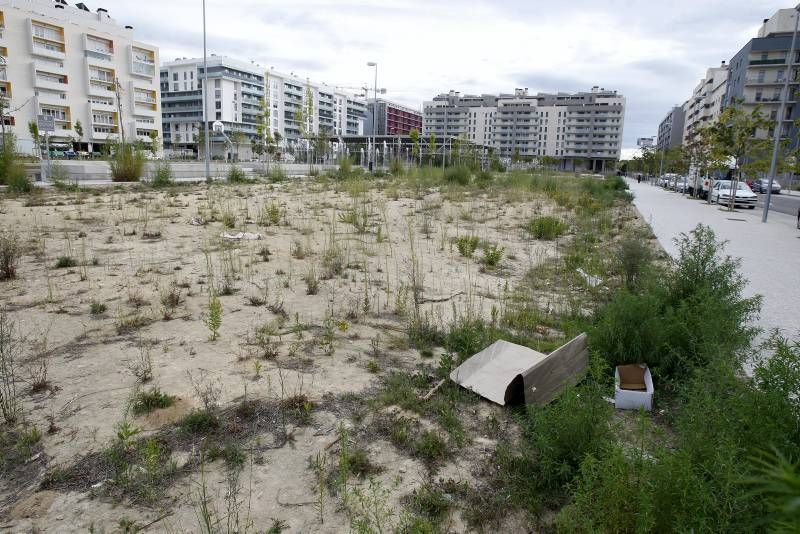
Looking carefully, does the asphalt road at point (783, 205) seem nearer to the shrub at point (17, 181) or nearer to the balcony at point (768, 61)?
the shrub at point (17, 181)

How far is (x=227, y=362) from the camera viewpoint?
14.8ft

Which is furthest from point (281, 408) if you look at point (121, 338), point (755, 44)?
point (755, 44)

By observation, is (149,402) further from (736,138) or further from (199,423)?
(736,138)

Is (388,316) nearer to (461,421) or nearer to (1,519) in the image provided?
(461,421)

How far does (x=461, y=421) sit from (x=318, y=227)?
27.5 ft

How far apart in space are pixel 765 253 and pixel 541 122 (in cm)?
13116

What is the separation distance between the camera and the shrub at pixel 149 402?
143 inches

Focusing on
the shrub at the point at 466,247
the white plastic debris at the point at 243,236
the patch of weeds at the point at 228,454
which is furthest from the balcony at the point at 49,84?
the patch of weeds at the point at 228,454

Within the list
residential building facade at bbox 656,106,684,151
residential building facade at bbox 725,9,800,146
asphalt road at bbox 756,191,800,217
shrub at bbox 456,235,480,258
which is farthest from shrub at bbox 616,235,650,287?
residential building facade at bbox 656,106,684,151

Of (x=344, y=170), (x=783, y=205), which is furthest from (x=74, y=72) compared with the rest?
(x=783, y=205)

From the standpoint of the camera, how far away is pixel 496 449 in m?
3.39

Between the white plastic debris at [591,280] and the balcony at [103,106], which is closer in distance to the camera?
the white plastic debris at [591,280]

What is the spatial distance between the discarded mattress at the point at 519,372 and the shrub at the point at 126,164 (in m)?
19.8

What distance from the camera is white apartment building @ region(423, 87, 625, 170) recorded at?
126438 millimetres
